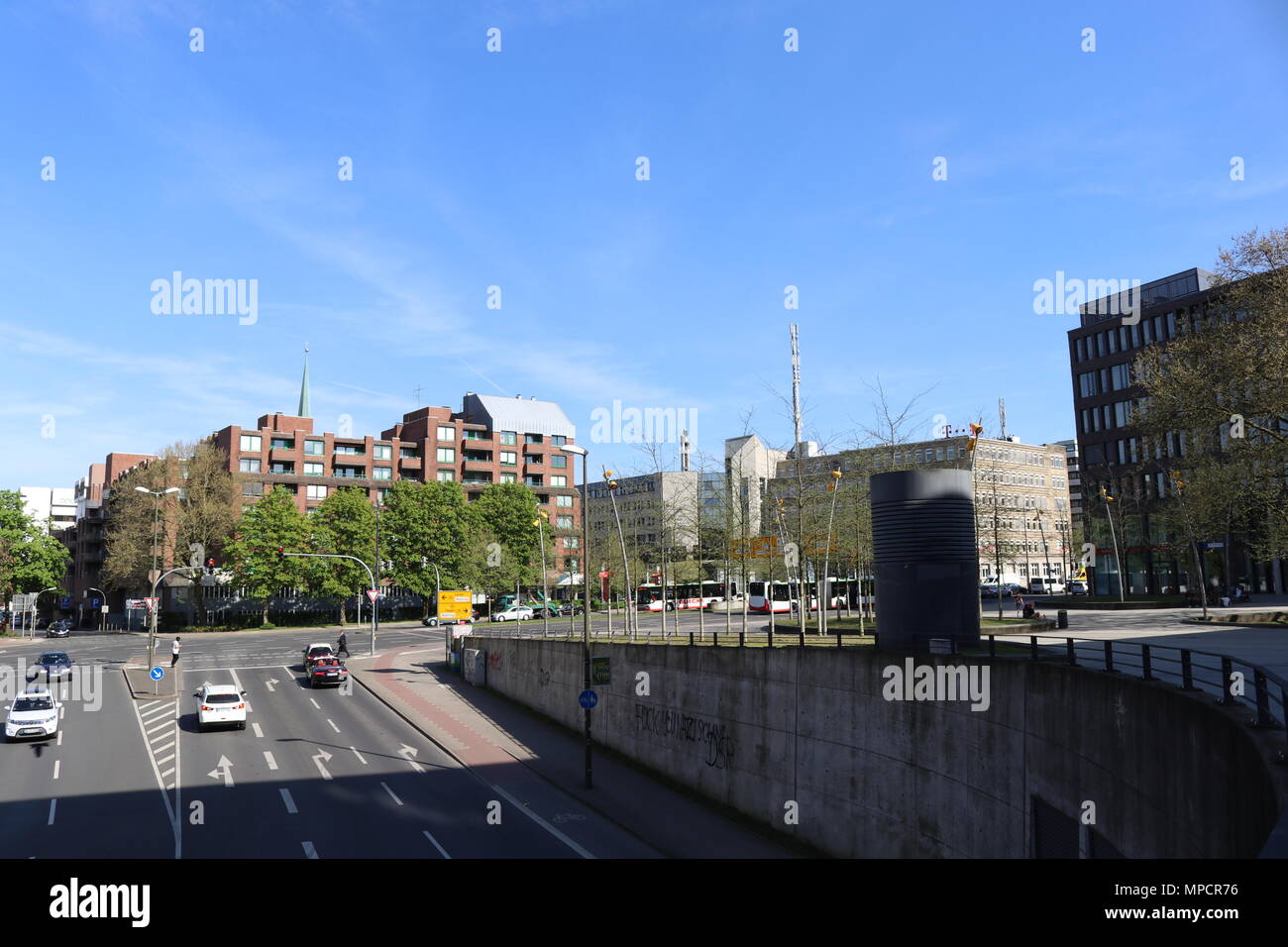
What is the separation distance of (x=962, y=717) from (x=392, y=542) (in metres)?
81.6

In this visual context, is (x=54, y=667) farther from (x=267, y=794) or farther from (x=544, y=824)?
(x=544, y=824)

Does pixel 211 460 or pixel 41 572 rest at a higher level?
pixel 211 460

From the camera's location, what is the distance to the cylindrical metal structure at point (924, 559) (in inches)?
808

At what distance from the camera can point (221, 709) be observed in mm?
32812

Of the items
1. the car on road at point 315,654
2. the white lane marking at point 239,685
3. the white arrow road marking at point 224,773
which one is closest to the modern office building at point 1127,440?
the car on road at point 315,654

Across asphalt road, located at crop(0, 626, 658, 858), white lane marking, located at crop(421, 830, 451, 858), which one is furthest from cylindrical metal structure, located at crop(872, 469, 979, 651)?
white lane marking, located at crop(421, 830, 451, 858)

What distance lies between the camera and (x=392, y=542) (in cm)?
9244

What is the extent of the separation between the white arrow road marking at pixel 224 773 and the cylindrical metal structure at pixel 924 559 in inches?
738

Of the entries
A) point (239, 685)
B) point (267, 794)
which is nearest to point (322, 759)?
point (267, 794)

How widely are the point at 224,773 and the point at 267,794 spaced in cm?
349

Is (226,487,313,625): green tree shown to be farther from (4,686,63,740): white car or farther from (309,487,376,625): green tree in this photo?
(4,686,63,740): white car

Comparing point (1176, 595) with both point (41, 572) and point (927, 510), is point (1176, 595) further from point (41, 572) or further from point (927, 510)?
point (41, 572)

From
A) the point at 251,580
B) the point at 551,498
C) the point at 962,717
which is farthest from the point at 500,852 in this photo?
the point at 551,498

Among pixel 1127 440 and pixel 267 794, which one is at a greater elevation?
pixel 1127 440
